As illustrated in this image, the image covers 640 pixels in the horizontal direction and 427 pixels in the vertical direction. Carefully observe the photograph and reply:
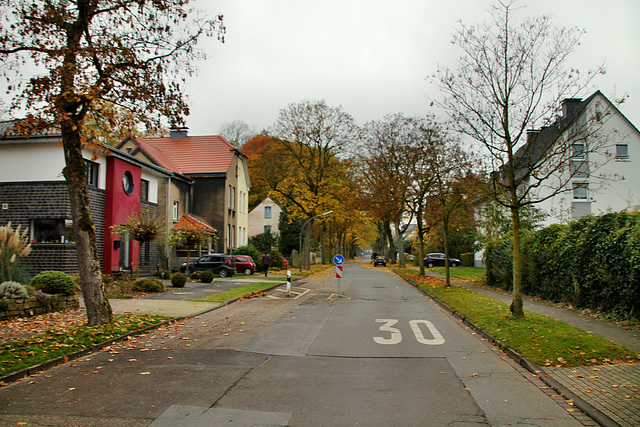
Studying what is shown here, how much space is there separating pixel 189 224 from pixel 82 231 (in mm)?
24517

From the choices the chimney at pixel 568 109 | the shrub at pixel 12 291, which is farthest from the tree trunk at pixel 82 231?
the chimney at pixel 568 109

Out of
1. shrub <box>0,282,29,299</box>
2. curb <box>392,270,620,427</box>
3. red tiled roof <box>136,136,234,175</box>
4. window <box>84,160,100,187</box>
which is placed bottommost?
curb <box>392,270,620,427</box>

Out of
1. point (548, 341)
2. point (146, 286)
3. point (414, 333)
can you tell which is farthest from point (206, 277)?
point (548, 341)

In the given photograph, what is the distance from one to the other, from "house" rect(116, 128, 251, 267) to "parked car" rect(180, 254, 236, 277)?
3255 millimetres

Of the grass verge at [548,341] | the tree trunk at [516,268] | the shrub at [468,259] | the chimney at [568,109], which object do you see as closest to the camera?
the grass verge at [548,341]

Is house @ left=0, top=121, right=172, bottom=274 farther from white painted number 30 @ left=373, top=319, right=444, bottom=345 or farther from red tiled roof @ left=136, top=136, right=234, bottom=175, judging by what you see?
white painted number 30 @ left=373, top=319, right=444, bottom=345

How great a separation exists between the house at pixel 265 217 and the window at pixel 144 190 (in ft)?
148

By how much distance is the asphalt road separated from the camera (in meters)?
5.25

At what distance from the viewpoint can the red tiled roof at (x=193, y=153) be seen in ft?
133

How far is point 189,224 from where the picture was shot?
35.1 metres

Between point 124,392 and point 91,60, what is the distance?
7.64 metres

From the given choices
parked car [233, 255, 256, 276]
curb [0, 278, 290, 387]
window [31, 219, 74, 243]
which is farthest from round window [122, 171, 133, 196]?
curb [0, 278, 290, 387]

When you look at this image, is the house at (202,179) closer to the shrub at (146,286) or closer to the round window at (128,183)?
the round window at (128,183)

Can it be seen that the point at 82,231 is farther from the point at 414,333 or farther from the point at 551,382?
the point at 551,382
